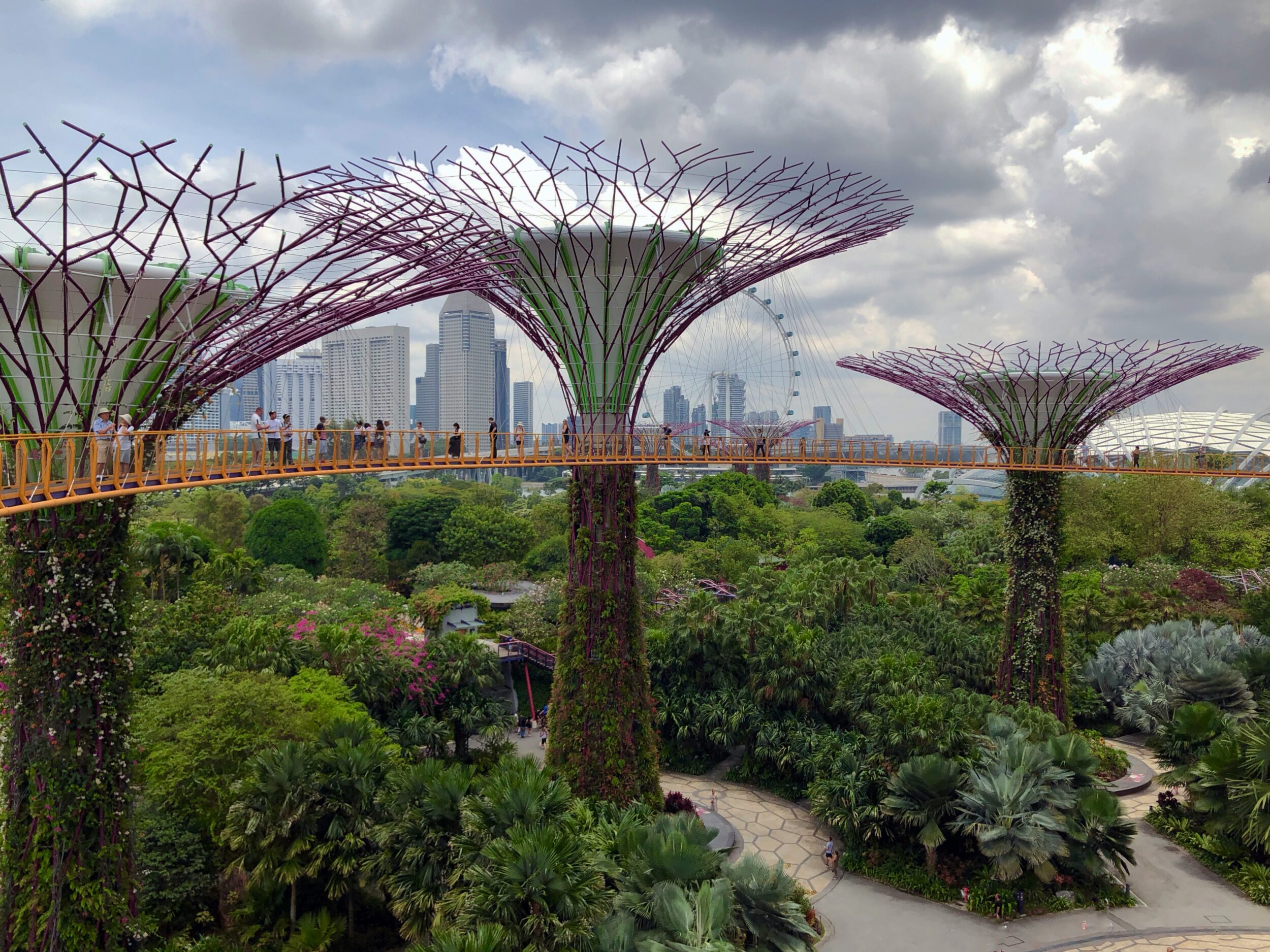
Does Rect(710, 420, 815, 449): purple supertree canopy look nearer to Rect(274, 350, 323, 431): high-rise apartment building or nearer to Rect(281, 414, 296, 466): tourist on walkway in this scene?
Rect(274, 350, 323, 431): high-rise apartment building

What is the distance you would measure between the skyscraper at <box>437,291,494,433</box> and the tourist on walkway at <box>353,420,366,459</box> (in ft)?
77.8

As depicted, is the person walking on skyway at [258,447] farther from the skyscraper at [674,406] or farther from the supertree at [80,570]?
the skyscraper at [674,406]

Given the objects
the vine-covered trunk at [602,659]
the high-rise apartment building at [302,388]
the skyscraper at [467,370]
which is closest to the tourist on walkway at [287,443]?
the vine-covered trunk at [602,659]

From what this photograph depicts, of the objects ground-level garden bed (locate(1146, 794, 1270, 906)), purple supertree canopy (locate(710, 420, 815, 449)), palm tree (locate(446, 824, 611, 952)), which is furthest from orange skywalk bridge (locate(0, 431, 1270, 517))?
purple supertree canopy (locate(710, 420, 815, 449))

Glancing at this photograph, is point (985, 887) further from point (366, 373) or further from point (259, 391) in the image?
point (259, 391)

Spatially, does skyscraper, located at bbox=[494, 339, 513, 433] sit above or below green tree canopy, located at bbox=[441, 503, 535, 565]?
above

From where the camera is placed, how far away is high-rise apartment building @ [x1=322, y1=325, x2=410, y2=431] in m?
30.4

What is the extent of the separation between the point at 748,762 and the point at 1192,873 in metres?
11.6

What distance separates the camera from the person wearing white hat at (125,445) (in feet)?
38.0

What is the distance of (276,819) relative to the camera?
15070 millimetres

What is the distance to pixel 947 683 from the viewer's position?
81.3ft

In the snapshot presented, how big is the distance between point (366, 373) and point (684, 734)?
17.7m

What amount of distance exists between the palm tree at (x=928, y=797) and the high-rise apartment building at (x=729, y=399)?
42.5 meters

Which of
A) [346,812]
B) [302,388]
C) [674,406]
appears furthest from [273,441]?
[674,406]
